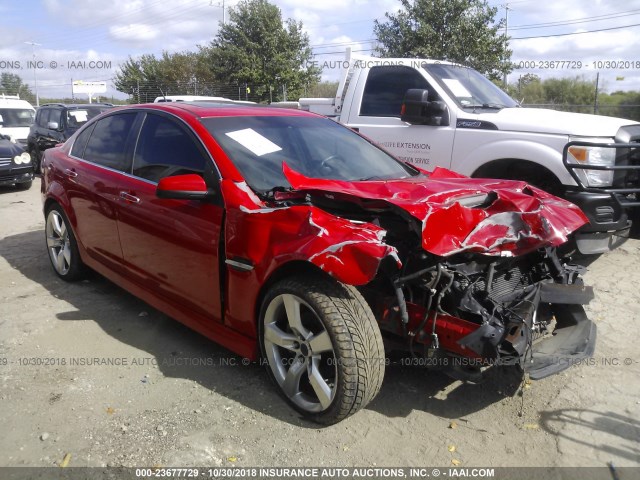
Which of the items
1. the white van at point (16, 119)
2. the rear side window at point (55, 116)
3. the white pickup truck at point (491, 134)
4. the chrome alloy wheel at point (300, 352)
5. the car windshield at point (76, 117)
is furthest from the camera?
the white van at point (16, 119)

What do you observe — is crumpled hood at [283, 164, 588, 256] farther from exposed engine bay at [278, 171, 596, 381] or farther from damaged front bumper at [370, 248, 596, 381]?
damaged front bumper at [370, 248, 596, 381]

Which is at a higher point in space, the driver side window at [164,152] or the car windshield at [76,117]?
the car windshield at [76,117]

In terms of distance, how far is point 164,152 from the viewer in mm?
3770

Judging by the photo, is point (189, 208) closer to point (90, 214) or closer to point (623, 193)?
point (90, 214)

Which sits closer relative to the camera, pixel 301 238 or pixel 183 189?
pixel 301 238

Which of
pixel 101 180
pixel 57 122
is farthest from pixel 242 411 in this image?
pixel 57 122

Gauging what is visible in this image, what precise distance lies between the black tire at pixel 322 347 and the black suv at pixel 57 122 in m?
11.4

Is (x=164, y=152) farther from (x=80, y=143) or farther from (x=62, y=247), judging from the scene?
(x=62, y=247)

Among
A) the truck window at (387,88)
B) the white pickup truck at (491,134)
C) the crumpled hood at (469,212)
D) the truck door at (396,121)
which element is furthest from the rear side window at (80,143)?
the truck window at (387,88)

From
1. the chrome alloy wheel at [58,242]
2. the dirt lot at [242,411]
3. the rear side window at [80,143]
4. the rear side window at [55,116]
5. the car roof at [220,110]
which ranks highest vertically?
the rear side window at [55,116]

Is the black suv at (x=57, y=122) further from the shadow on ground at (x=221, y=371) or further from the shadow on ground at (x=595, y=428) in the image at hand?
the shadow on ground at (x=595, y=428)

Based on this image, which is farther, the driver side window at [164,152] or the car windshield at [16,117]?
the car windshield at [16,117]

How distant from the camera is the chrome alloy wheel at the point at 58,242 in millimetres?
5031

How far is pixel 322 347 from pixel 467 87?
171 inches
